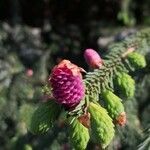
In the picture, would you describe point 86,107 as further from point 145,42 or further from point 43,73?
point 43,73

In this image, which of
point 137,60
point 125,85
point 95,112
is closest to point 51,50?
point 137,60

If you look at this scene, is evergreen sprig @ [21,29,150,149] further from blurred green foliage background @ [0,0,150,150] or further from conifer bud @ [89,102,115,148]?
blurred green foliage background @ [0,0,150,150]

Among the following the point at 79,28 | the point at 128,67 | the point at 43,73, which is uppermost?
the point at 79,28

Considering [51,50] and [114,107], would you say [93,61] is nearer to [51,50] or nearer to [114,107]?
[114,107]

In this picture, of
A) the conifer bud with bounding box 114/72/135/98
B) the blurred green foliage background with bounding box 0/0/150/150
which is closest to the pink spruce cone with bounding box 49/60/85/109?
the conifer bud with bounding box 114/72/135/98

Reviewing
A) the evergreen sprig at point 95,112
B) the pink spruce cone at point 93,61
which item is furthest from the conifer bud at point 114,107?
the pink spruce cone at point 93,61

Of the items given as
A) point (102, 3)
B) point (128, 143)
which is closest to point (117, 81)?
point (128, 143)

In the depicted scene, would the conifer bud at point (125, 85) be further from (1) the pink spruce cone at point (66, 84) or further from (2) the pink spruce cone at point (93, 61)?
(1) the pink spruce cone at point (66, 84)
